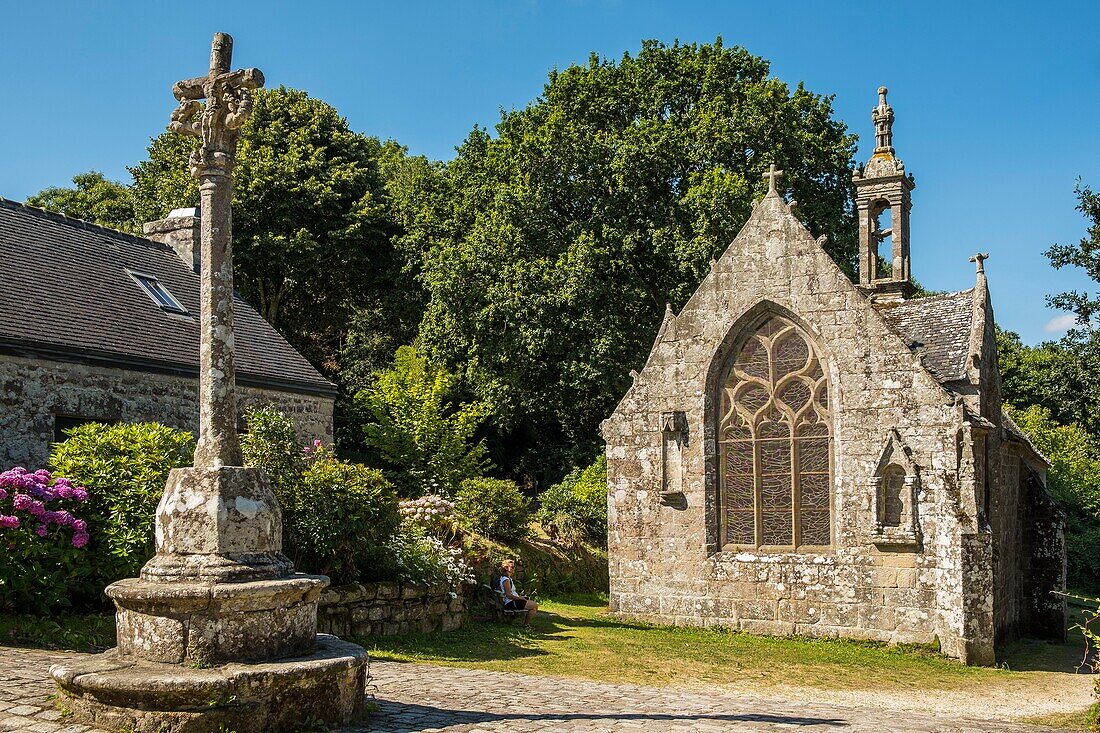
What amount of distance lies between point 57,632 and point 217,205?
522 centimetres

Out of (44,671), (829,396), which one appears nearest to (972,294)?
(829,396)

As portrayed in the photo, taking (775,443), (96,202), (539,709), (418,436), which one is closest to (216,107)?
(539,709)

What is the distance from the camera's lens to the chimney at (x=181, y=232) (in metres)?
23.1

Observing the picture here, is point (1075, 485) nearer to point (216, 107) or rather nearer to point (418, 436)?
point (418, 436)

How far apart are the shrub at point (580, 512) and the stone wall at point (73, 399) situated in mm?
7380

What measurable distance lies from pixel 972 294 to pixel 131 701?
15403 mm

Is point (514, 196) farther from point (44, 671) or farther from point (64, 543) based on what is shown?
point (44, 671)

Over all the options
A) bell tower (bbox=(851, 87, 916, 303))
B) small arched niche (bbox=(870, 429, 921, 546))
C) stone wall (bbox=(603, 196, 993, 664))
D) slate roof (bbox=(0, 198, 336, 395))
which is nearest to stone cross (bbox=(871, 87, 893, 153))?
bell tower (bbox=(851, 87, 916, 303))

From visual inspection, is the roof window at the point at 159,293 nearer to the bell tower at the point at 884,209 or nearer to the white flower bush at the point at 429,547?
the white flower bush at the point at 429,547

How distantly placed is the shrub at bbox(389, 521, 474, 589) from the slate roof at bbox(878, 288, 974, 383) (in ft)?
25.5

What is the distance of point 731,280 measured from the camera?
17.1 metres

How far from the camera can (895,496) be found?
49.8 ft

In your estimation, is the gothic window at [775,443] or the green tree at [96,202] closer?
the gothic window at [775,443]

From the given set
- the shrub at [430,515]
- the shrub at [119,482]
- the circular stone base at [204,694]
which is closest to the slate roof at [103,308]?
the shrub at [119,482]
